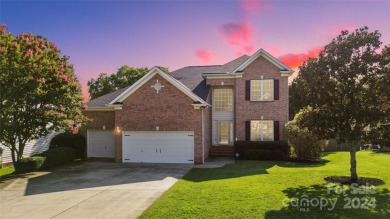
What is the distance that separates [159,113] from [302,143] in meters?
10.4

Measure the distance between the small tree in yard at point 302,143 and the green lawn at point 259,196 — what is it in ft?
15.1

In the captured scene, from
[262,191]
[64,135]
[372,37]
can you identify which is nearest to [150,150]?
[64,135]

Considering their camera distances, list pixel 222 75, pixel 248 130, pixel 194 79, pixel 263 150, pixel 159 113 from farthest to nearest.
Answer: pixel 194 79 < pixel 222 75 < pixel 248 130 < pixel 263 150 < pixel 159 113

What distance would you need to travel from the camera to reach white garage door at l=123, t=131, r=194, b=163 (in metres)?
19.5

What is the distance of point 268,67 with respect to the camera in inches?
904

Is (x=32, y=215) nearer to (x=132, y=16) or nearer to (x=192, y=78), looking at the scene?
(x=132, y=16)

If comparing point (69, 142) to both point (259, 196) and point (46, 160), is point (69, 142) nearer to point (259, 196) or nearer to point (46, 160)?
point (46, 160)

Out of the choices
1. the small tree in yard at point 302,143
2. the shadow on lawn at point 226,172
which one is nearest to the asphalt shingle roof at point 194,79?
the shadow on lawn at point 226,172

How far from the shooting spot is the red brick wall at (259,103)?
2284 cm

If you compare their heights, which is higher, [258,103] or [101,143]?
[258,103]

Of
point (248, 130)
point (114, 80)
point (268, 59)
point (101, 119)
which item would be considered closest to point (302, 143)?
point (248, 130)

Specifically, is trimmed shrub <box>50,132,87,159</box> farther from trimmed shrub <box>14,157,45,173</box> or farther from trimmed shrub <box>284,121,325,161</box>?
trimmed shrub <box>284,121,325,161</box>

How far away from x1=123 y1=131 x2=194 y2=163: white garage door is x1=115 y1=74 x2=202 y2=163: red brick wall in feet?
1.25

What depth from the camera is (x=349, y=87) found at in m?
12.3
